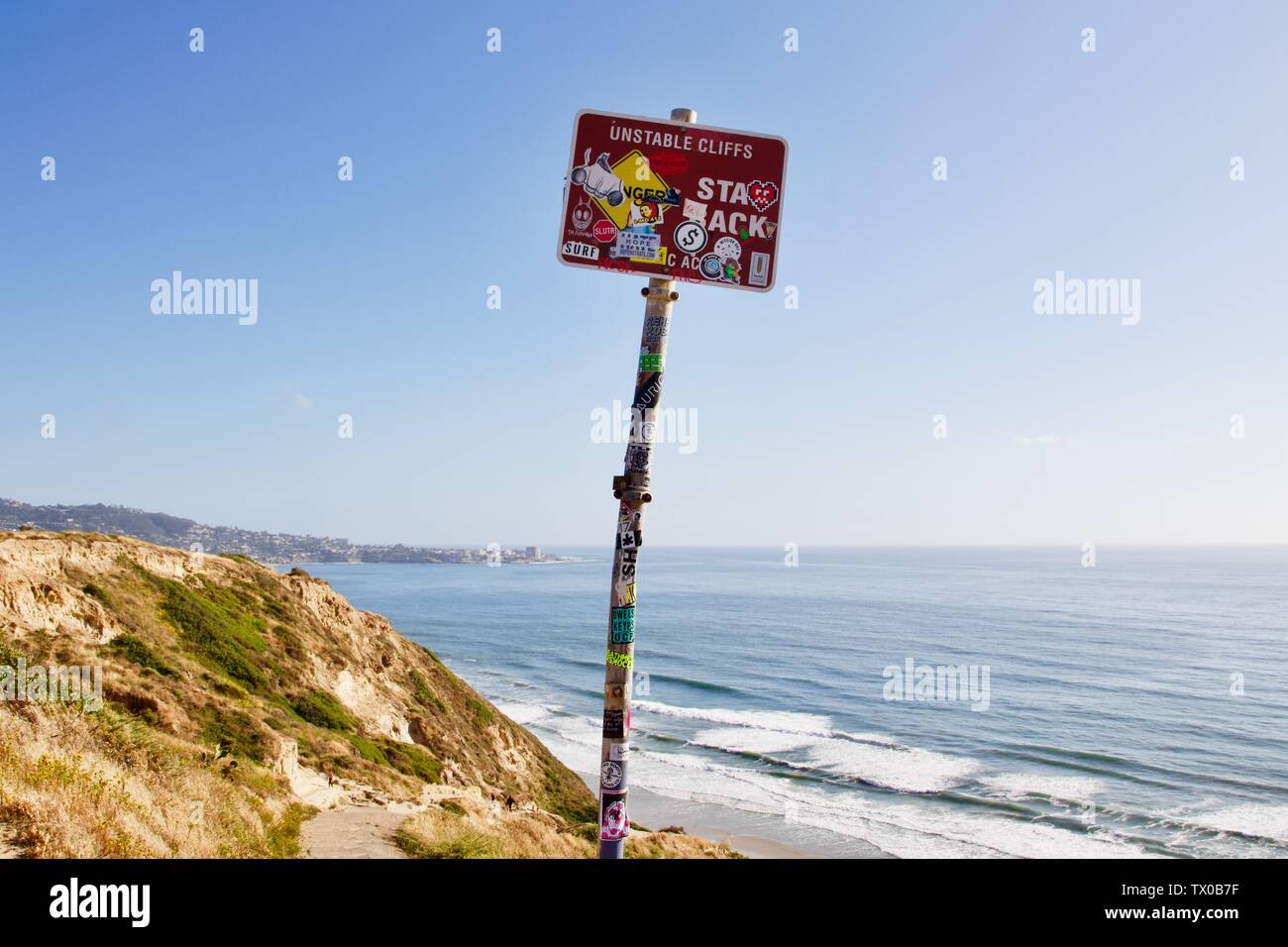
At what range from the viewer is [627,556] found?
5.11 metres

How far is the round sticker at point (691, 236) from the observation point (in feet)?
17.3

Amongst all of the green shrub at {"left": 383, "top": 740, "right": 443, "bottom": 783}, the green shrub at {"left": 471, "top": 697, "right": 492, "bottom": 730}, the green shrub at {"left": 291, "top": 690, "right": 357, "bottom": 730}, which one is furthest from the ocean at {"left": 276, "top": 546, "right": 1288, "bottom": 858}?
the green shrub at {"left": 291, "top": 690, "right": 357, "bottom": 730}

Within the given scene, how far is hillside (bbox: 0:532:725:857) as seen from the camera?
749 cm

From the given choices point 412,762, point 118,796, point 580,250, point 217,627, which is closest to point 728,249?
point 580,250

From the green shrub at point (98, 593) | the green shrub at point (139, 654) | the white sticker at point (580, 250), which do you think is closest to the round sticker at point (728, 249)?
the white sticker at point (580, 250)

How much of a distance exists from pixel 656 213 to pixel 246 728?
53.1 feet

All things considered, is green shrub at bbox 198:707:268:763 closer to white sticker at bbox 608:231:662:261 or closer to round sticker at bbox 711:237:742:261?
white sticker at bbox 608:231:662:261

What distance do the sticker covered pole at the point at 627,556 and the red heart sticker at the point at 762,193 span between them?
66 centimetres

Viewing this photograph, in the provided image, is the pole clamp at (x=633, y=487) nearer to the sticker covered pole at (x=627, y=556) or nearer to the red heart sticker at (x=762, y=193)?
the sticker covered pole at (x=627, y=556)

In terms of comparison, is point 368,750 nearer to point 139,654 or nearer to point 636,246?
point 139,654

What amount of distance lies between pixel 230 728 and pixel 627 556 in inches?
600
